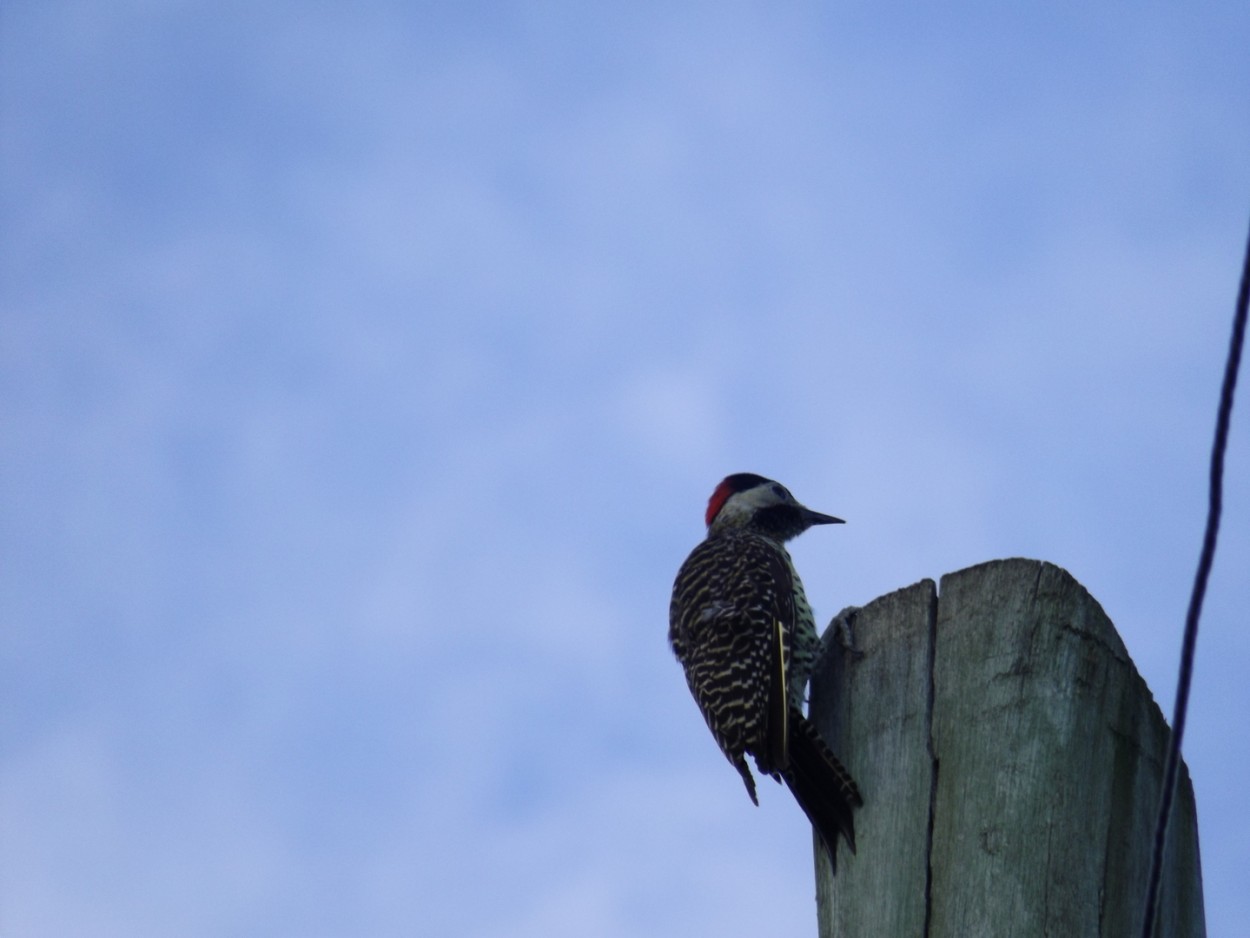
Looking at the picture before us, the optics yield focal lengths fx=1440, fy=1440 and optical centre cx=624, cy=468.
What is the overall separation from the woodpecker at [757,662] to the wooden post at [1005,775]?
10 cm

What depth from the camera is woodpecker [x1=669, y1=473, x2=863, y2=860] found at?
354 centimetres

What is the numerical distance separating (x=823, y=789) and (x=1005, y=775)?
0.55 meters

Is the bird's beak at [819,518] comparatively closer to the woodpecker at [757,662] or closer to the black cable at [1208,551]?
the woodpecker at [757,662]

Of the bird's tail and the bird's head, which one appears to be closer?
the bird's tail

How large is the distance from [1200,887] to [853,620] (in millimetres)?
1027

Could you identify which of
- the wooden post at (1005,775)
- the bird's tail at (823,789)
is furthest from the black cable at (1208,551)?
the bird's tail at (823,789)

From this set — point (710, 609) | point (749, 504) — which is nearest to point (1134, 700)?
point (710, 609)

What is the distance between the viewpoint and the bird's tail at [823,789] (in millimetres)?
3338

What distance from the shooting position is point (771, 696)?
4379 millimetres

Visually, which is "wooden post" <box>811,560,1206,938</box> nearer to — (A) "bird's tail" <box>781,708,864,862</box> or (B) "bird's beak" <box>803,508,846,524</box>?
(A) "bird's tail" <box>781,708,864,862</box>

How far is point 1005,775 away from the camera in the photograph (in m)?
3.04

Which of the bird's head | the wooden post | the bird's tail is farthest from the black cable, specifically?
the bird's head

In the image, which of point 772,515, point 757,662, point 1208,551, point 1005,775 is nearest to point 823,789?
point 1005,775

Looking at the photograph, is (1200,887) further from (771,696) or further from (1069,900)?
(771,696)
